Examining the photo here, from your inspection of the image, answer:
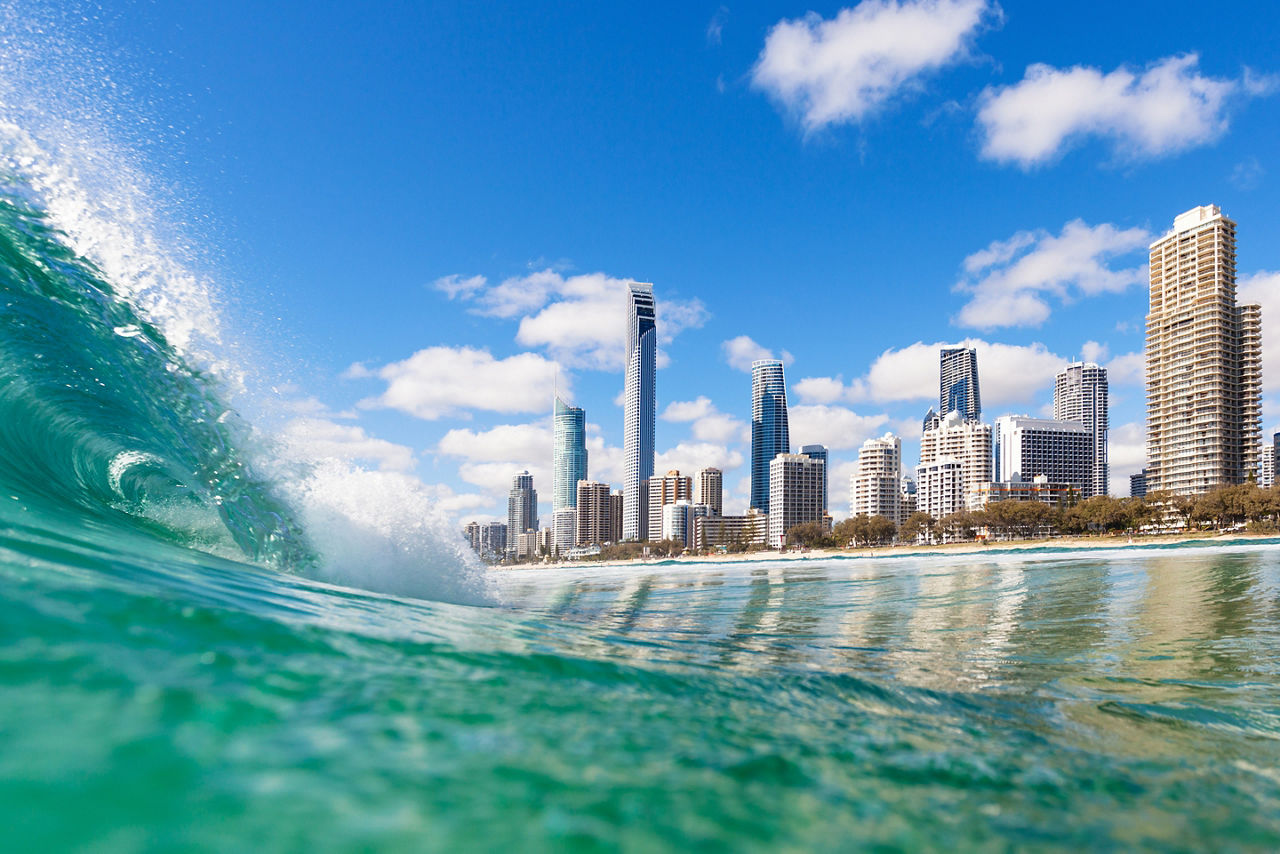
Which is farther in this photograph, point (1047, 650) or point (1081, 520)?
point (1081, 520)

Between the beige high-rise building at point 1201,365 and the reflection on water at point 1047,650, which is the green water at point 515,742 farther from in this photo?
the beige high-rise building at point 1201,365

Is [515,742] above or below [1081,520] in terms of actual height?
above

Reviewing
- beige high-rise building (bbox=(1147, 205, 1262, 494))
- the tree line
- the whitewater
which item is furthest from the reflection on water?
beige high-rise building (bbox=(1147, 205, 1262, 494))

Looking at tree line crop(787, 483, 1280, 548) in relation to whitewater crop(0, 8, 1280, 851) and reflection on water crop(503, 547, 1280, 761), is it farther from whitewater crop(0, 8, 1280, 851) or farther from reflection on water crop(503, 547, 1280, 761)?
whitewater crop(0, 8, 1280, 851)

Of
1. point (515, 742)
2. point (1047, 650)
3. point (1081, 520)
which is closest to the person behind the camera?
point (515, 742)

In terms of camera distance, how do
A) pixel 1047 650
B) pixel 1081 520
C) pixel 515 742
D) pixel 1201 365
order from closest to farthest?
pixel 515 742
pixel 1047 650
pixel 1081 520
pixel 1201 365

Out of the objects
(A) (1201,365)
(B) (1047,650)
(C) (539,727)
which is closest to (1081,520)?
(A) (1201,365)

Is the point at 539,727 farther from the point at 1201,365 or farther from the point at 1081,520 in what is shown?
the point at 1201,365

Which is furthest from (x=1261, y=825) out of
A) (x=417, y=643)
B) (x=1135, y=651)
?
(x=1135, y=651)
